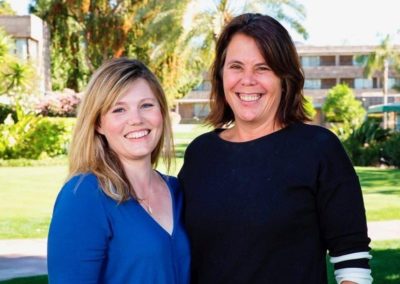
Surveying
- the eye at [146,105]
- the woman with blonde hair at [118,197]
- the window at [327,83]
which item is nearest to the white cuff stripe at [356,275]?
the woman with blonde hair at [118,197]

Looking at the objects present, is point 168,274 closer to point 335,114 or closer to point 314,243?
point 314,243

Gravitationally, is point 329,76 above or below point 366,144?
above

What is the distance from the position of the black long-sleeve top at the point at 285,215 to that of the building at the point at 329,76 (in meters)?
66.5

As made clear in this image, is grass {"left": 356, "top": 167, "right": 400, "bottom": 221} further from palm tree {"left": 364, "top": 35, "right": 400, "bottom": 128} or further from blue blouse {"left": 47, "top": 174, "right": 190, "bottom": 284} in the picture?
palm tree {"left": 364, "top": 35, "right": 400, "bottom": 128}

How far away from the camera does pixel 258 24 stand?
2.67 m

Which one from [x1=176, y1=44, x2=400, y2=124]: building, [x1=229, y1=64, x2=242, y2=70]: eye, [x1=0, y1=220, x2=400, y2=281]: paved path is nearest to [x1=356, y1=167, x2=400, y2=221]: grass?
[x1=0, y1=220, x2=400, y2=281]: paved path

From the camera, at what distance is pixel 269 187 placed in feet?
8.51

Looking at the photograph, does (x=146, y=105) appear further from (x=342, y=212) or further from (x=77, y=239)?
(x=342, y=212)

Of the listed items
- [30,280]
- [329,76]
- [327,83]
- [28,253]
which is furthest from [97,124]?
[327,83]

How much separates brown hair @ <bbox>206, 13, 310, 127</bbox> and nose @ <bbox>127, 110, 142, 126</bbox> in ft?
1.58

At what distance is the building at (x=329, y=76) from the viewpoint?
230 feet

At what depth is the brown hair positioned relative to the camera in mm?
2648

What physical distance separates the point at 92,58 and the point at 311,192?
42518 millimetres

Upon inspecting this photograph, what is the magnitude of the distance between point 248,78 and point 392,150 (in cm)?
2098
